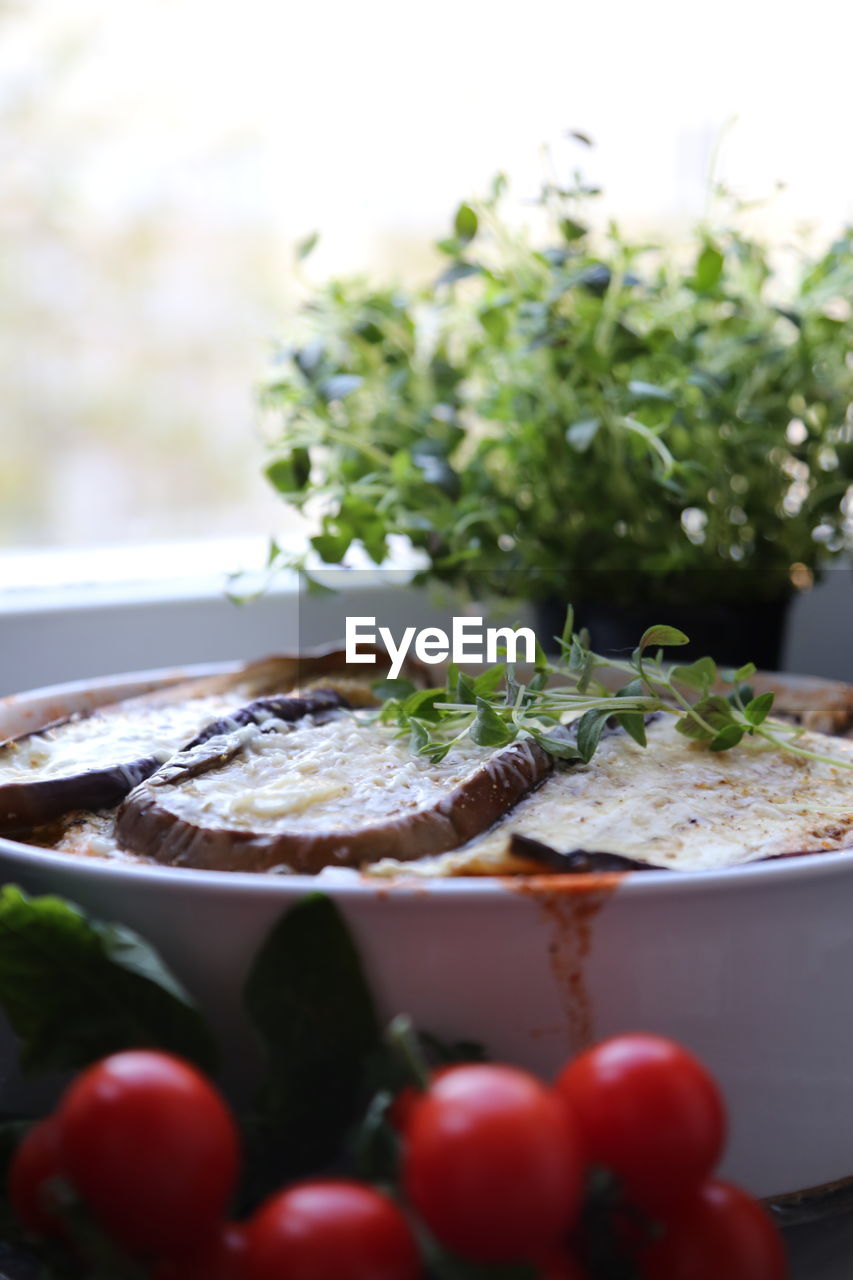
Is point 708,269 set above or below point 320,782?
above

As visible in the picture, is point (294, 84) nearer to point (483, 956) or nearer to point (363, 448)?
point (363, 448)

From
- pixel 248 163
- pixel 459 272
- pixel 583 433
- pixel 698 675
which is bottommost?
pixel 698 675

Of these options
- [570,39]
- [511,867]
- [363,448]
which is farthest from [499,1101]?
[570,39]

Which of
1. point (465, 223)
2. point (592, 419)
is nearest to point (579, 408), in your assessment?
point (592, 419)

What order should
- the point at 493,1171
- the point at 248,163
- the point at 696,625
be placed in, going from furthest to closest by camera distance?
the point at 248,163 < the point at 696,625 < the point at 493,1171

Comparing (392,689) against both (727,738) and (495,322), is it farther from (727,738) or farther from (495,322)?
(495,322)

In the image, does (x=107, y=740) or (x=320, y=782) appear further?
(x=107, y=740)

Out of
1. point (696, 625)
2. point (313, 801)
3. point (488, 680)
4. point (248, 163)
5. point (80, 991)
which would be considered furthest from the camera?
point (248, 163)
